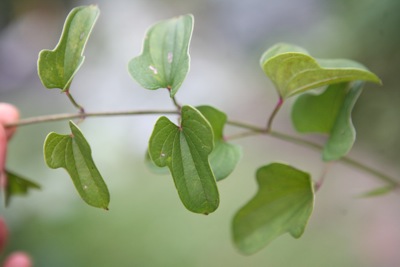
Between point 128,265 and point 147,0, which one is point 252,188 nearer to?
point 128,265

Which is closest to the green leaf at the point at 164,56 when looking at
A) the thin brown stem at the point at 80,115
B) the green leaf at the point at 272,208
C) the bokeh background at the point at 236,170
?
the thin brown stem at the point at 80,115

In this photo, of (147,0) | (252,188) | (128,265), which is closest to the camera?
(128,265)

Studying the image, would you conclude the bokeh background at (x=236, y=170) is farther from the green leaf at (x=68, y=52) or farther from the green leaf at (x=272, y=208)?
the green leaf at (x=68, y=52)

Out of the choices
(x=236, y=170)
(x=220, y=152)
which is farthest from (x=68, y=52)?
(x=236, y=170)

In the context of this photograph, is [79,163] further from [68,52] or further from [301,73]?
[301,73]

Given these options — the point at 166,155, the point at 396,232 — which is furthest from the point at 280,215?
the point at 396,232

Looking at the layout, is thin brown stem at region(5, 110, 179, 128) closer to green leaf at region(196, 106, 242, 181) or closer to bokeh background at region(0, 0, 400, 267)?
green leaf at region(196, 106, 242, 181)
